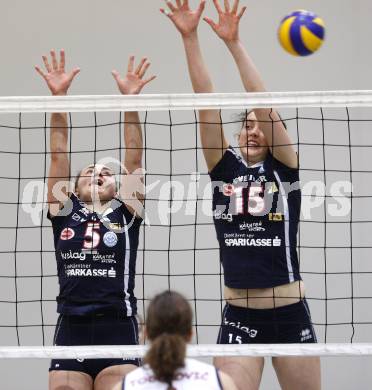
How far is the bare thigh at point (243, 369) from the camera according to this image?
4.60 metres

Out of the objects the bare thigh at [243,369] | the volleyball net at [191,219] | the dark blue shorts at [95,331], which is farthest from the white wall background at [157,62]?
the bare thigh at [243,369]

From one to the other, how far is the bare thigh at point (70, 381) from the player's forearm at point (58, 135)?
1166 mm

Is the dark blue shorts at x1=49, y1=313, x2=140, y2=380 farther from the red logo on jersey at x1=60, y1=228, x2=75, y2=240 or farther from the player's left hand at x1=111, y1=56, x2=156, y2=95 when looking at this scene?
the player's left hand at x1=111, y1=56, x2=156, y2=95

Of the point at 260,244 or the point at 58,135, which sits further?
the point at 58,135

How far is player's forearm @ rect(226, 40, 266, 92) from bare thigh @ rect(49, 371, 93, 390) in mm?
1695

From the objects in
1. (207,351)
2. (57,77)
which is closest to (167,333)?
(207,351)

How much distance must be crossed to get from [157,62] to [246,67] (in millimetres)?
2582

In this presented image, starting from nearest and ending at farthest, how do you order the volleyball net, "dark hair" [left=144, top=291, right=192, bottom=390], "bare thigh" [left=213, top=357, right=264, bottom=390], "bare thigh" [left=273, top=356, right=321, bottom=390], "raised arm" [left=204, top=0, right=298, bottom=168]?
1. "dark hair" [left=144, top=291, right=192, bottom=390]
2. "bare thigh" [left=213, top=357, right=264, bottom=390]
3. "bare thigh" [left=273, top=356, right=321, bottom=390]
4. "raised arm" [left=204, top=0, right=298, bottom=168]
5. the volleyball net

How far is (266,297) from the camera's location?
15.6 feet

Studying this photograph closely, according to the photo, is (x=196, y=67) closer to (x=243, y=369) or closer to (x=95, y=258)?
(x=95, y=258)

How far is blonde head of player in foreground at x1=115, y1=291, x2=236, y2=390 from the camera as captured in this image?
332cm

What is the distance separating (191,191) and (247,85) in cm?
229

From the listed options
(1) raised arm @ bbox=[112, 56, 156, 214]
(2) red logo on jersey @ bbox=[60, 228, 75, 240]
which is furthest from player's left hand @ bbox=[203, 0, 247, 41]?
(2) red logo on jersey @ bbox=[60, 228, 75, 240]

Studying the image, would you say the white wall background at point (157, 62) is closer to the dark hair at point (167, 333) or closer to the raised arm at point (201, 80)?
the raised arm at point (201, 80)
